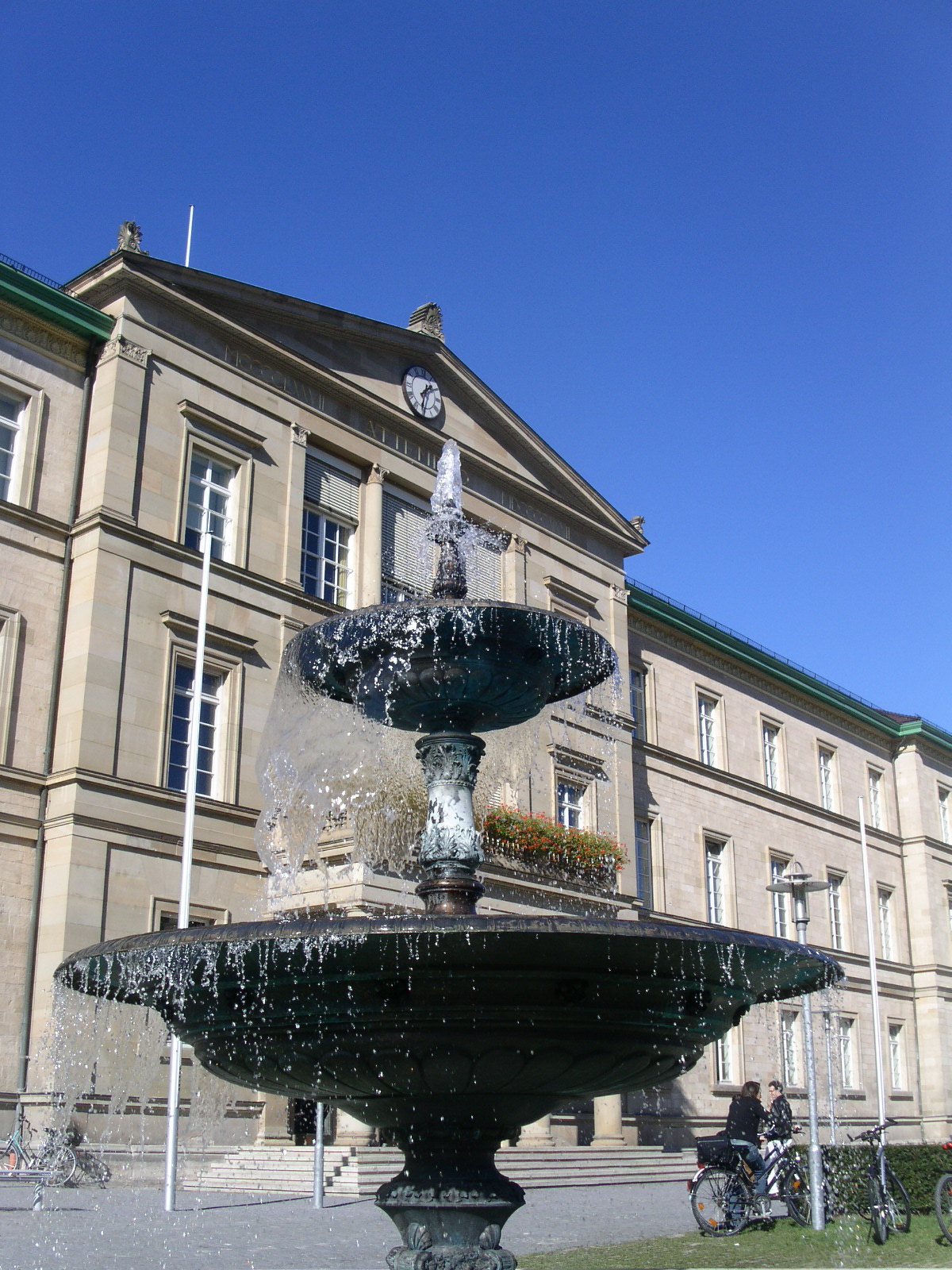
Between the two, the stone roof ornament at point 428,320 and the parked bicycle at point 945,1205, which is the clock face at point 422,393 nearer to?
the stone roof ornament at point 428,320

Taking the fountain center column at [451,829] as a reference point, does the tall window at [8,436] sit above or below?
above

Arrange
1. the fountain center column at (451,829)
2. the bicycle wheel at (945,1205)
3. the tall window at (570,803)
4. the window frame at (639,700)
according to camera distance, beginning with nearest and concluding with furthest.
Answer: the fountain center column at (451,829) → the bicycle wheel at (945,1205) → the tall window at (570,803) → the window frame at (639,700)

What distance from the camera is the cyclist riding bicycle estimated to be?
50.0 ft

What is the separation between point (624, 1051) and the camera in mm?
7027

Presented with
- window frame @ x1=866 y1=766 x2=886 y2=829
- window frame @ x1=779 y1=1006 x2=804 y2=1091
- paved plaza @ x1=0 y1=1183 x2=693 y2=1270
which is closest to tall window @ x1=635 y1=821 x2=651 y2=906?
window frame @ x1=779 y1=1006 x2=804 y2=1091

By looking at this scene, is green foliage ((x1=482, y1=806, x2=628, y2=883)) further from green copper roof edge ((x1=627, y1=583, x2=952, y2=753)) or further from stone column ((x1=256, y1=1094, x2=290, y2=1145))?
green copper roof edge ((x1=627, y1=583, x2=952, y2=753))

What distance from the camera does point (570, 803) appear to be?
30766 mm

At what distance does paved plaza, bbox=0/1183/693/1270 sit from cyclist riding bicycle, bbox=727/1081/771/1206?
1.09 m

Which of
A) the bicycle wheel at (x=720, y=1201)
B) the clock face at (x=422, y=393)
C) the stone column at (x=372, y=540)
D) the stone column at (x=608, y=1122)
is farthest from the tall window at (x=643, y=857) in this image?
the bicycle wheel at (x=720, y=1201)

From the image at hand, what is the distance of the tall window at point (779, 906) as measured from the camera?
131 ft

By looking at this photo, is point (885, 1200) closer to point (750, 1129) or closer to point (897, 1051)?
point (750, 1129)

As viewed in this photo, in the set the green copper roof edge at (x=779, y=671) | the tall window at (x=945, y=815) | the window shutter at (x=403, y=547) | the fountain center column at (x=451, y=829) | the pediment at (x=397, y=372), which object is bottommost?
the fountain center column at (x=451, y=829)

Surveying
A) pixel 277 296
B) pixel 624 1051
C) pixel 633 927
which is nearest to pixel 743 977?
pixel 624 1051

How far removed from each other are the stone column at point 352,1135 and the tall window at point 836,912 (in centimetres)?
2484
